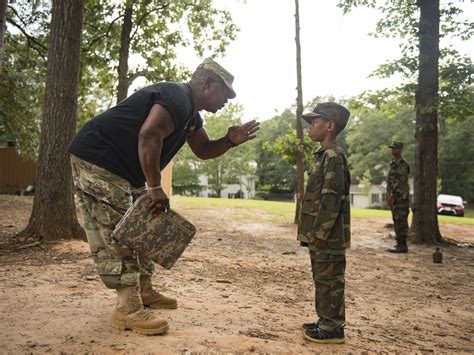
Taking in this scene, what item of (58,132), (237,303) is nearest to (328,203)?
(237,303)

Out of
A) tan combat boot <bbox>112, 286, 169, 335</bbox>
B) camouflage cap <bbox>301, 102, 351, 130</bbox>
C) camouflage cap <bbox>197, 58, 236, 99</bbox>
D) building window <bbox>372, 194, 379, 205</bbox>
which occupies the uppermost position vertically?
camouflage cap <bbox>197, 58, 236, 99</bbox>

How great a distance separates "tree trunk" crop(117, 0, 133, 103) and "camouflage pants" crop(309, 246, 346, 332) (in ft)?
36.4

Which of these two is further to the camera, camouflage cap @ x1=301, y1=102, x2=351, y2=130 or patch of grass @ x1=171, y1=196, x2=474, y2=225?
patch of grass @ x1=171, y1=196, x2=474, y2=225

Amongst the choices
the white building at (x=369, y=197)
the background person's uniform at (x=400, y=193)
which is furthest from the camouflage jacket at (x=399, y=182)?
the white building at (x=369, y=197)

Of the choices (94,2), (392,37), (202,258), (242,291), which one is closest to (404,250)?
A: (202,258)

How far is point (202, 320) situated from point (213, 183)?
55.3 metres

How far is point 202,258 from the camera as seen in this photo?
6.80m

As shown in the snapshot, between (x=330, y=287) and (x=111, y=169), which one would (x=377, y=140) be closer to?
(x=330, y=287)

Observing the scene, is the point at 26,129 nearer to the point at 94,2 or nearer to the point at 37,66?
the point at 37,66

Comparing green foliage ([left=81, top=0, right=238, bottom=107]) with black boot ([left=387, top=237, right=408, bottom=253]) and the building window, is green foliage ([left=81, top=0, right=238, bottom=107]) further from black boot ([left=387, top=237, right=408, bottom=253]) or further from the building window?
the building window

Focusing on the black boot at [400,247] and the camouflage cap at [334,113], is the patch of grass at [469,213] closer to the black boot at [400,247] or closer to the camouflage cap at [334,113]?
the black boot at [400,247]

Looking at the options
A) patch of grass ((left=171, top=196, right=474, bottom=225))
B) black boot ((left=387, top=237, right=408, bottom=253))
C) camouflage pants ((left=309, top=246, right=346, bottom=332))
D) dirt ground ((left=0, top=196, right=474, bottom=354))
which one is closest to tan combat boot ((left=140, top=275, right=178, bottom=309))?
dirt ground ((left=0, top=196, right=474, bottom=354))

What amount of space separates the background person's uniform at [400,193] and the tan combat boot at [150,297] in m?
6.60

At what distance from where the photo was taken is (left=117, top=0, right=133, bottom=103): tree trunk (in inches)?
513
